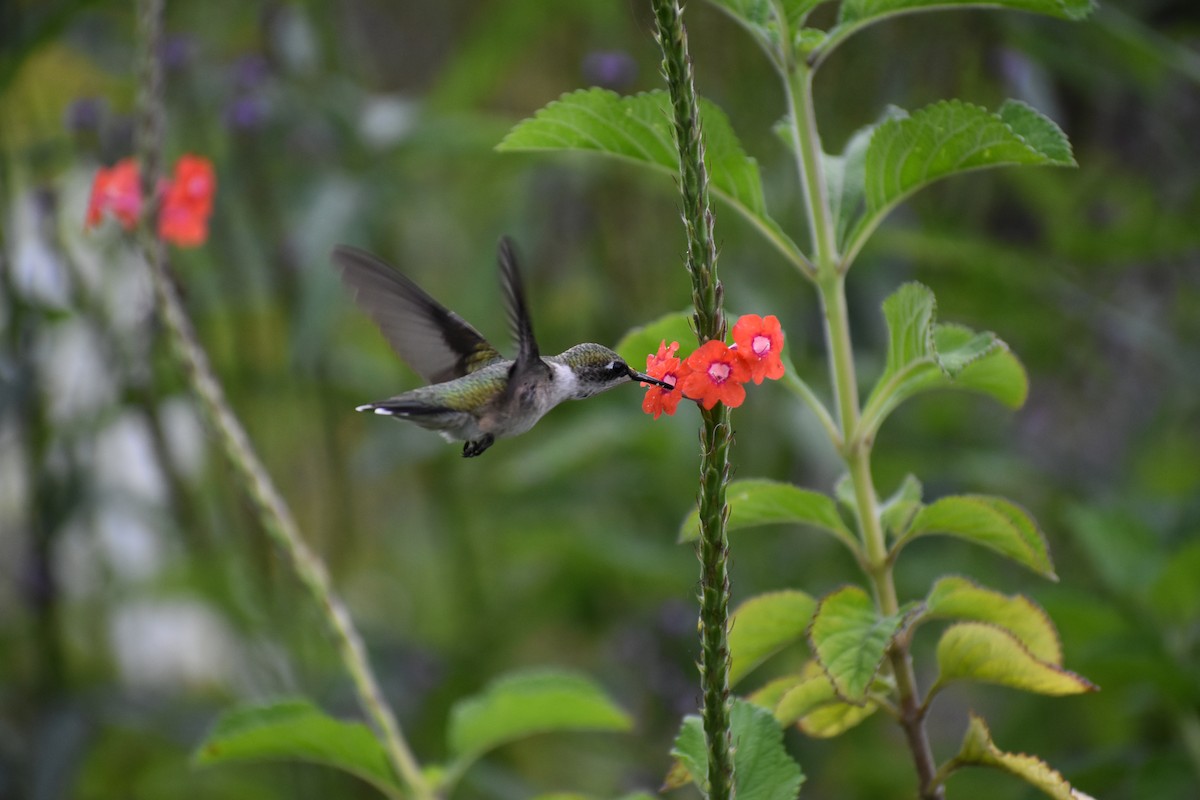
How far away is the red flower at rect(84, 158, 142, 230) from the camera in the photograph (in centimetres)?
120

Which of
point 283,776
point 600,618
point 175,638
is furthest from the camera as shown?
point 175,638

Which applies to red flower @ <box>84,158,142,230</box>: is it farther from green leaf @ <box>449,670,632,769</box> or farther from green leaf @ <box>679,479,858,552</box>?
green leaf @ <box>679,479,858,552</box>

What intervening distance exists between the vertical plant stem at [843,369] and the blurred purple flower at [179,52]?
1.59 metres

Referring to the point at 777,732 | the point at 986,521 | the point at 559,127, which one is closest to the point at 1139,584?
the point at 986,521

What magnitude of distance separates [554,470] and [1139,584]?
2.96 feet

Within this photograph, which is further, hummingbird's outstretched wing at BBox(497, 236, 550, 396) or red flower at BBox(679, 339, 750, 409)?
hummingbird's outstretched wing at BBox(497, 236, 550, 396)

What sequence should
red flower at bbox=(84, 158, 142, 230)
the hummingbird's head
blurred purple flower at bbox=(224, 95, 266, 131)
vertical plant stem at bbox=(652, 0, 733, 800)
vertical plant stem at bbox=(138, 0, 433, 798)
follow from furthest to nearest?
blurred purple flower at bbox=(224, 95, 266, 131) → red flower at bbox=(84, 158, 142, 230) → vertical plant stem at bbox=(138, 0, 433, 798) → the hummingbird's head → vertical plant stem at bbox=(652, 0, 733, 800)

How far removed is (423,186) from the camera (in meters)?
3.00

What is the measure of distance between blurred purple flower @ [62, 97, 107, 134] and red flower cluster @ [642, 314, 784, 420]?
1.49 meters

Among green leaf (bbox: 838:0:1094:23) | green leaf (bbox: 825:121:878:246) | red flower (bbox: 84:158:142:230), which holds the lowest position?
green leaf (bbox: 825:121:878:246)

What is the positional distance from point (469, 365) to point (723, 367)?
1.55 ft

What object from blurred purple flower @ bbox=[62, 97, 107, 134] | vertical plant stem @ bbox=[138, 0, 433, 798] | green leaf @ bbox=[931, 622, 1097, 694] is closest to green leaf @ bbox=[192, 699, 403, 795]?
vertical plant stem @ bbox=[138, 0, 433, 798]

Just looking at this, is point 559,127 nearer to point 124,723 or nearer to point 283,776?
point 124,723

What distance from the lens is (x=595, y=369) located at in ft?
2.84
